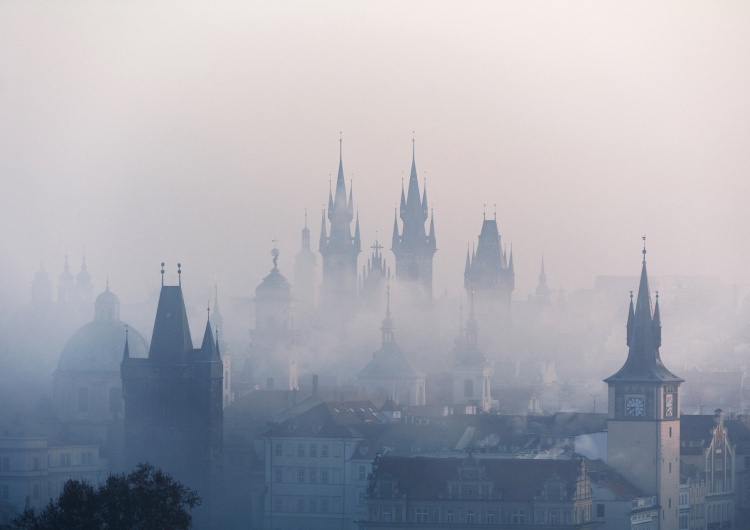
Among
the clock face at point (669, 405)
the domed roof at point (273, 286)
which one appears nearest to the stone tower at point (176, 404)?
the clock face at point (669, 405)

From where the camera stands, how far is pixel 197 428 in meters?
136

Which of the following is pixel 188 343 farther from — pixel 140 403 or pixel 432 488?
pixel 432 488

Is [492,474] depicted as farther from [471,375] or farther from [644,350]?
[471,375]

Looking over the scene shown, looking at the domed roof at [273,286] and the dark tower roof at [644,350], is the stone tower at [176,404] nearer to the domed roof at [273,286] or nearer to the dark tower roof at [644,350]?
the dark tower roof at [644,350]

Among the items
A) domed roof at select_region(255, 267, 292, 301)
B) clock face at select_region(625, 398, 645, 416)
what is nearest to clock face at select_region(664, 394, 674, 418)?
clock face at select_region(625, 398, 645, 416)

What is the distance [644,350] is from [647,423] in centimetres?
372

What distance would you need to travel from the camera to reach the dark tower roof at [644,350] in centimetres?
12556

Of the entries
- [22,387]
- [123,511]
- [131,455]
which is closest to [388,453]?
[131,455]

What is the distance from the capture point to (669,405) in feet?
413

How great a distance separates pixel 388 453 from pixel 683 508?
12.8 m

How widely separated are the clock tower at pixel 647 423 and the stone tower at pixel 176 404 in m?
19.6

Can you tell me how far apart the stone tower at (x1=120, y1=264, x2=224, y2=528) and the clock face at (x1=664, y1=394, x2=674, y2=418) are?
21.3 meters

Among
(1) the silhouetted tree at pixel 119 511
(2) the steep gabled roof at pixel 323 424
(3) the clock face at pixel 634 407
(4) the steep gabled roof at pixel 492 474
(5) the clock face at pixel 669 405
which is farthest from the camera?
(2) the steep gabled roof at pixel 323 424

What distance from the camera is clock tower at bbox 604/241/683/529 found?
12306cm
